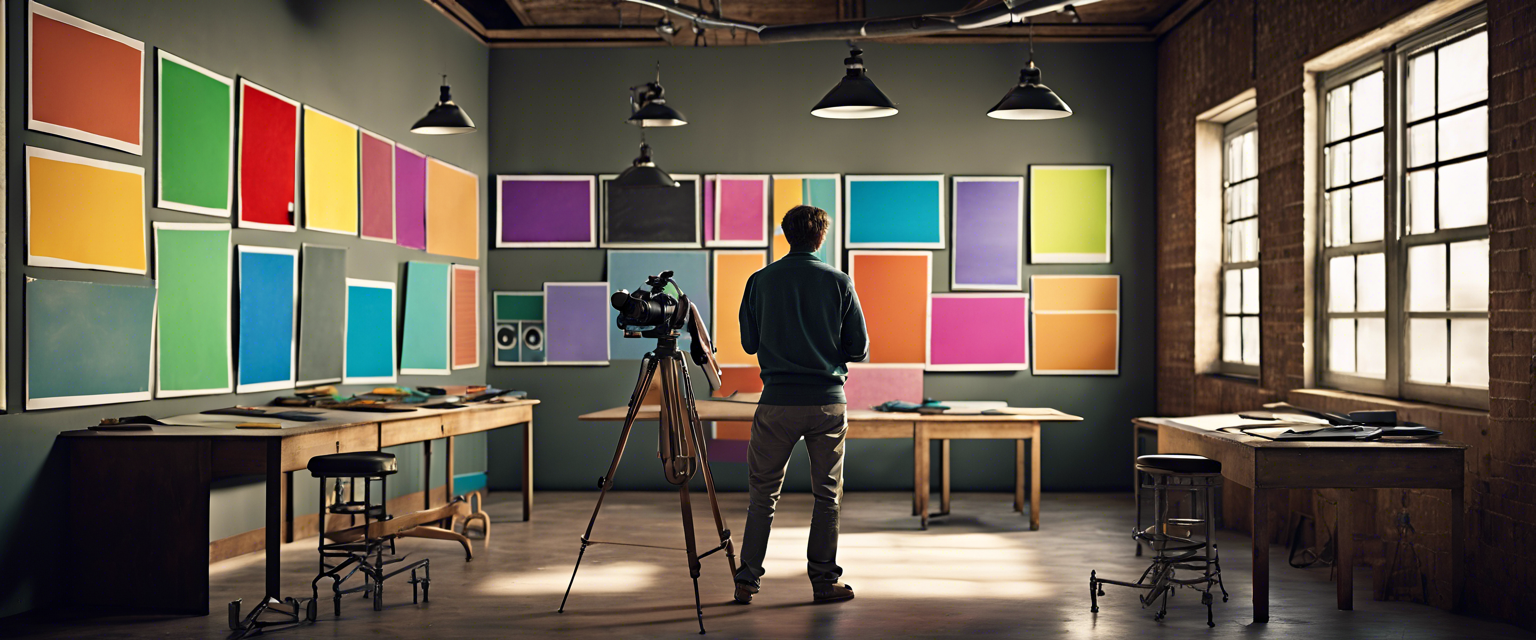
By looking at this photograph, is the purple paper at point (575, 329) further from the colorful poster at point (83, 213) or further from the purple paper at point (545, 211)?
the colorful poster at point (83, 213)

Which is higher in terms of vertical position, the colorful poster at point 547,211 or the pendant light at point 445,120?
the pendant light at point 445,120

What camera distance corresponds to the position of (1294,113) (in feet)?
20.8

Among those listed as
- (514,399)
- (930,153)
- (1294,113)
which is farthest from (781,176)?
(1294,113)

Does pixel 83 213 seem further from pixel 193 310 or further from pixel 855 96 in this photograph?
pixel 855 96

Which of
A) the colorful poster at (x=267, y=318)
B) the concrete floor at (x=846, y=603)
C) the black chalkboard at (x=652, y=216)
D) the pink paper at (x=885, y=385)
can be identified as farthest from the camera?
the black chalkboard at (x=652, y=216)

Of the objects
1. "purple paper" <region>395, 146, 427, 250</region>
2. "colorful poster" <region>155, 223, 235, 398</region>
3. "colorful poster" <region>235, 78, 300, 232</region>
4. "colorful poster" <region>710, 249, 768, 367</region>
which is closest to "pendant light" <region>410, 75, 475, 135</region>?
"colorful poster" <region>235, 78, 300, 232</region>

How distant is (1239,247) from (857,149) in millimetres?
2902

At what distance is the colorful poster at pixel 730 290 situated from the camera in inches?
343

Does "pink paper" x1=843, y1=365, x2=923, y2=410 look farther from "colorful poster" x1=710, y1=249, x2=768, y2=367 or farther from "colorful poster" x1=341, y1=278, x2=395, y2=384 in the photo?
"colorful poster" x1=341, y1=278, x2=395, y2=384

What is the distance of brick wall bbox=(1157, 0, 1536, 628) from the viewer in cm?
446

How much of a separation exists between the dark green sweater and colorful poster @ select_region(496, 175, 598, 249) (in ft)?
14.0

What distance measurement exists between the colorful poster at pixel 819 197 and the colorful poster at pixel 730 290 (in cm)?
24

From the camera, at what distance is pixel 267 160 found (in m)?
5.98

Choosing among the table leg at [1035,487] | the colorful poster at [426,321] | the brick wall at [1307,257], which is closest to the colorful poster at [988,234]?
the brick wall at [1307,257]
